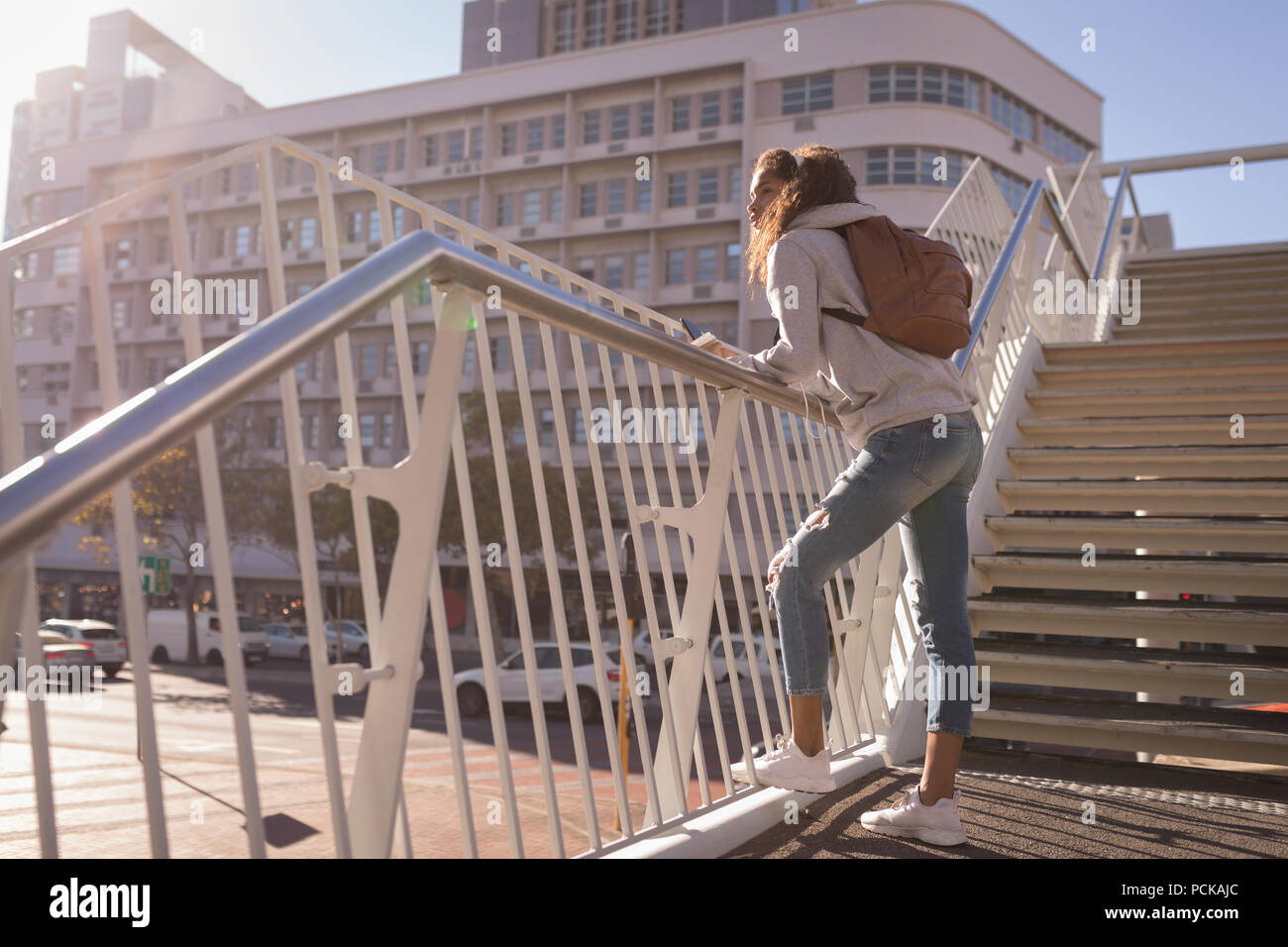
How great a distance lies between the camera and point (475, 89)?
132 ft

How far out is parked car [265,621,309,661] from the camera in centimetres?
3244

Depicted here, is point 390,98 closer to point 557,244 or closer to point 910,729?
point 557,244

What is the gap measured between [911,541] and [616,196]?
122 ft

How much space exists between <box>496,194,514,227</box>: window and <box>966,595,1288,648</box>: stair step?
124ft

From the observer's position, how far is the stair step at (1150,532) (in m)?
4.27

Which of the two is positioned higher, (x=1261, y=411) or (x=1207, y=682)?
(x=1261, y=411)

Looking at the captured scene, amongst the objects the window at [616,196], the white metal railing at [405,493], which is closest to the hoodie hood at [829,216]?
the white metal railing at [405,493]

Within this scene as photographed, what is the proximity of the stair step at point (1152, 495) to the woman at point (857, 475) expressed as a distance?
2.60 meters

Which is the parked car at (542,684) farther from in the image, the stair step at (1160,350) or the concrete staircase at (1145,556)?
the concrete staircase at (1145,556)

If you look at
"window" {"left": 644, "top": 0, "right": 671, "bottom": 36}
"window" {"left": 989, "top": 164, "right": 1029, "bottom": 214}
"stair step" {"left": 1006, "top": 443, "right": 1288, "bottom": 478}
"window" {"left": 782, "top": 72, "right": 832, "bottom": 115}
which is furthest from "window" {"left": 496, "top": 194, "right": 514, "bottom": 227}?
"stair step" {"left": 1006, "top": 443, "right": 1288, "bottom": 478}

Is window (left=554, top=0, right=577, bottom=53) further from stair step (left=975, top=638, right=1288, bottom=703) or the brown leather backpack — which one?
the brown leather backpack

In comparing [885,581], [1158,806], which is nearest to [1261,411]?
[885,581]
